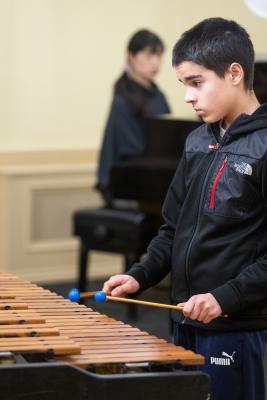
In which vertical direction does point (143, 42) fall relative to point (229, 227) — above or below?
above

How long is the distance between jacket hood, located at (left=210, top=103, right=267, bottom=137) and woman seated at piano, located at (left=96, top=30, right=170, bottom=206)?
3.48m

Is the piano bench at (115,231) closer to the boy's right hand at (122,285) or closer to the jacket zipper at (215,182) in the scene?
the boy's right hand at (122,285)

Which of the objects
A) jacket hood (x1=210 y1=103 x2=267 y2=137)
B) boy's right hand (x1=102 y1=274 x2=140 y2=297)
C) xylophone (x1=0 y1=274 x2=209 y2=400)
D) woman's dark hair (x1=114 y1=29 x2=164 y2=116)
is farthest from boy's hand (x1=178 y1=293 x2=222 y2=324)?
woman's dark hair (x1=114 y1=29 x2=164 y2=116)

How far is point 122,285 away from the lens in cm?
260

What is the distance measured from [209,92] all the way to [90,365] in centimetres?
80

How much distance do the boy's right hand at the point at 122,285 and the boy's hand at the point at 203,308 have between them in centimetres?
26

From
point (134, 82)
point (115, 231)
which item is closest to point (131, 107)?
point (134, 82)

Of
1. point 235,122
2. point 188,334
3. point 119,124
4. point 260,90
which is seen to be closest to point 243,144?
point 235,122

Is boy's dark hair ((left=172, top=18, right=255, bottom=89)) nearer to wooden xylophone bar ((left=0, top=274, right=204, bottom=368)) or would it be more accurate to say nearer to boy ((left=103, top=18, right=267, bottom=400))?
boy ((left=103, top=18, right=267, bottom=400))

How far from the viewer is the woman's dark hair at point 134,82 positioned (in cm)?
602

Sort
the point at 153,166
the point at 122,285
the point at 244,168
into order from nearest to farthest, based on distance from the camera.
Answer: the point at 244,168 < the point at 122,285 < the point at 153,166

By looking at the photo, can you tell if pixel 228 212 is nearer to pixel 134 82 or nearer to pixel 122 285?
pixel 122 285

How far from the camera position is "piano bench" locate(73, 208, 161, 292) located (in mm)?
5641

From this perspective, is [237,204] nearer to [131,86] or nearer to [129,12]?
[131,86]
